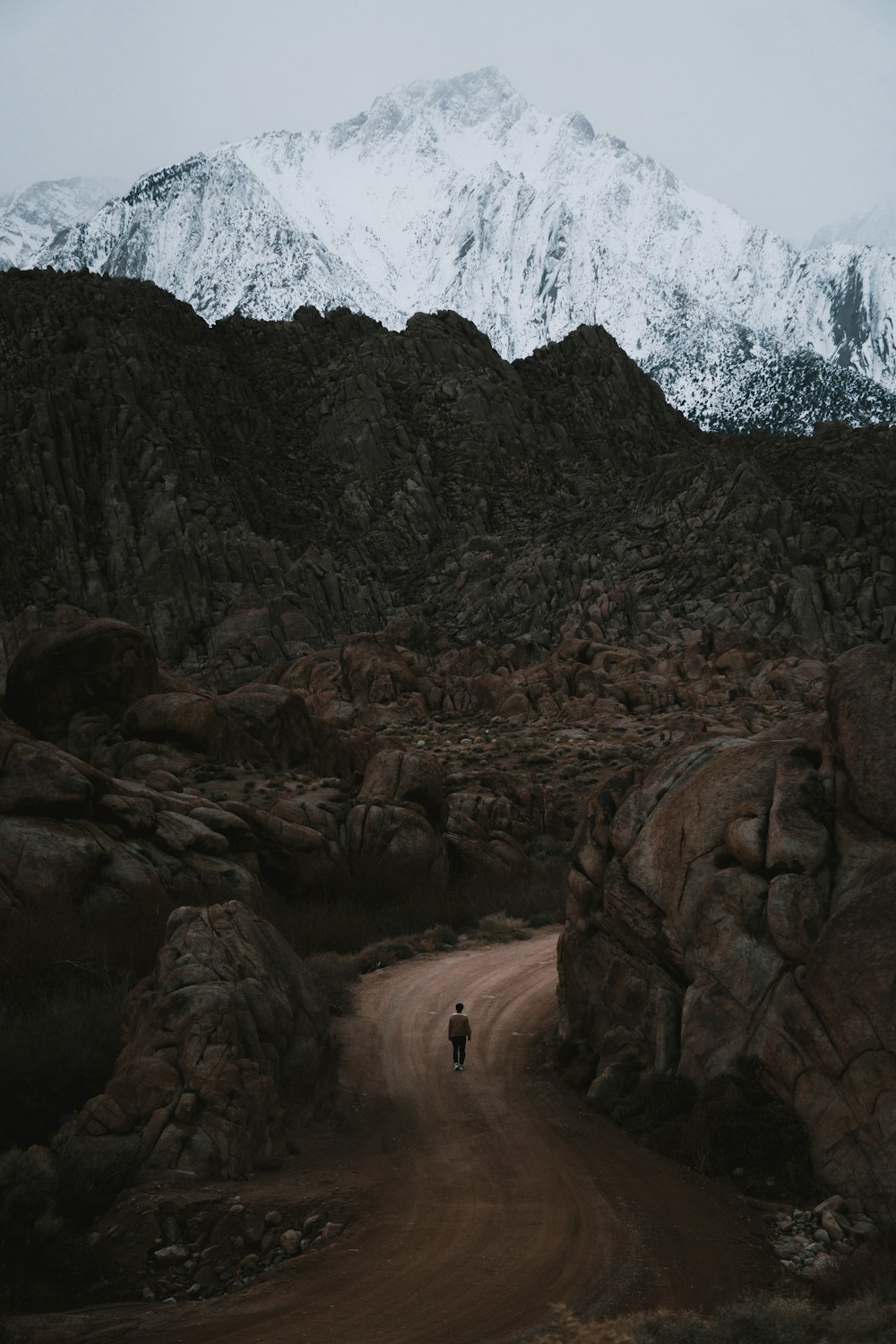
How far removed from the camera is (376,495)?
9375 centimetres

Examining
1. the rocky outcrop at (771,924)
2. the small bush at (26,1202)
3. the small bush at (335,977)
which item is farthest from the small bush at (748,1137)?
the small bush at (335,977)

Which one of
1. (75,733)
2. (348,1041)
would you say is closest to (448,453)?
(75,733)

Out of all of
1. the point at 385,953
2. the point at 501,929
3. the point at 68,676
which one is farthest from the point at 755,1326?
the point at 68,676

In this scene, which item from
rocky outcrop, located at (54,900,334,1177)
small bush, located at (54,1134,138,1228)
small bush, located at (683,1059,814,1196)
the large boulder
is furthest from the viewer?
the large boulder

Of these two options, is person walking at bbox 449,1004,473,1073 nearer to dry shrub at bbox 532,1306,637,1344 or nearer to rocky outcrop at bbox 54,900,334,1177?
rocky outcrop at bbox 54,900,334,1177

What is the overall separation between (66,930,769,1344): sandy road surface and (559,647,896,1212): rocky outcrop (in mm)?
1280

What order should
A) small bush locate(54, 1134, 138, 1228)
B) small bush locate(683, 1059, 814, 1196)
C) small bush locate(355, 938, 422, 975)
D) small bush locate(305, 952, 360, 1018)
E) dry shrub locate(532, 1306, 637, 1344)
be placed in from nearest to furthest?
dry shrub locate(532, 1306, 637, 1344), small bush locate(54, 1134, 138, 1228), small bush locate(683, 1059, 814, 1196), small bush locate(305, 952, 360, 1018), small bush locate(355, 938, 422, 975)

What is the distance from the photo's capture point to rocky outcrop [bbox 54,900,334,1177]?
10.5 meters

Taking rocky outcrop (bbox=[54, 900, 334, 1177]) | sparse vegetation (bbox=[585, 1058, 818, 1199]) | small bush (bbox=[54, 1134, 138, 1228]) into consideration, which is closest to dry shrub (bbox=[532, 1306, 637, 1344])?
sparse vegetation (bbox=[585, 1058, 818, 1199])

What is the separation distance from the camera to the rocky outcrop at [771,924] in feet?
32.7

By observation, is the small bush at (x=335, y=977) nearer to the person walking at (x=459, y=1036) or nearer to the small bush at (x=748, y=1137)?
the person walking at (x=459, y=1036)

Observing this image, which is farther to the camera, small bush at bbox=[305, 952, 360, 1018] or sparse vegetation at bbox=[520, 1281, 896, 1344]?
small bush at bbox=[305, 952, 360, 1018]

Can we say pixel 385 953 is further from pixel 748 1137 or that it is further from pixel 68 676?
pixel 68 676

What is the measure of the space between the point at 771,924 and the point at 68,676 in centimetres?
2503
